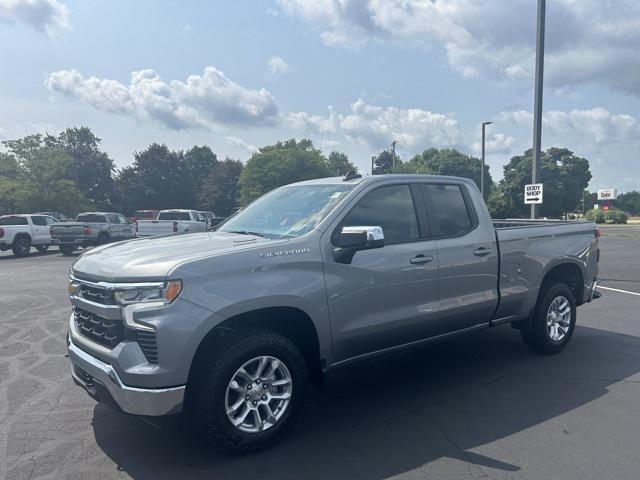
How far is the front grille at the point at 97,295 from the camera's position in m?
3.50

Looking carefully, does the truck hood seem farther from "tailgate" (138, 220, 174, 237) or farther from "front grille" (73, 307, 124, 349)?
"tailgate" (138, 220, 174, 237)

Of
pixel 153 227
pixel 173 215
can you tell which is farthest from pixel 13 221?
pixel 173 215

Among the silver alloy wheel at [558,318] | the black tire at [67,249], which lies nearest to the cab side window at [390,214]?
the silver alloy wheel at [558,318]

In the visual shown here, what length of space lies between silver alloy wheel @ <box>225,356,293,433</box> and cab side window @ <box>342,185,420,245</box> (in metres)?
1.30

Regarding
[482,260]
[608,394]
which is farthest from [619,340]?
[482,260]

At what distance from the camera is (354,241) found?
388 centimetres

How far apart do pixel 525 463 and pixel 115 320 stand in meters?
2.92

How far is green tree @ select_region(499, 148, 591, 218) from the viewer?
51656mm

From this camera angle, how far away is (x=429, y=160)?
91812 millimetres

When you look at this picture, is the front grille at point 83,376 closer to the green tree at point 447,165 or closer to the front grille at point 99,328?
A: the front grille at point 99,328

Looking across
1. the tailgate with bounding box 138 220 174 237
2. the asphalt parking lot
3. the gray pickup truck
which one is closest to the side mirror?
the gray pickup truck

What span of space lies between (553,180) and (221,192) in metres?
41.2

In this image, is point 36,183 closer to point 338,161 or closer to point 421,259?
point 421,259

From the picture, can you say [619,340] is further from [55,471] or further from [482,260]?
[55,471]
